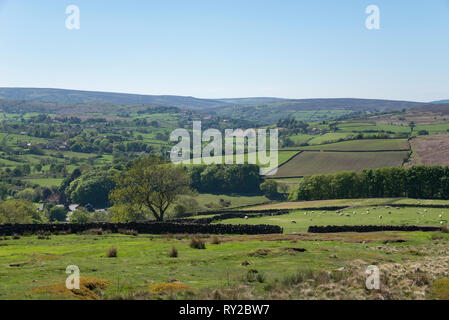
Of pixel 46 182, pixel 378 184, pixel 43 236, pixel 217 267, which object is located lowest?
pixel 46 182

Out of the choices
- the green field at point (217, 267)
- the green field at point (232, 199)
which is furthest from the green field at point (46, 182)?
the green field at point (217, 267)

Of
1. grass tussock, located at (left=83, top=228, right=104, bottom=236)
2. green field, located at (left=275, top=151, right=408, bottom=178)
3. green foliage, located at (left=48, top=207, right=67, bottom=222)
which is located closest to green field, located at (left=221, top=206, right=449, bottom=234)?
grass tussock, located at (left=83, top=228, right=104, bottom=236)

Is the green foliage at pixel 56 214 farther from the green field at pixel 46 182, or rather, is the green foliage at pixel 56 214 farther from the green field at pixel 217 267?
the green field at pixel 217 267

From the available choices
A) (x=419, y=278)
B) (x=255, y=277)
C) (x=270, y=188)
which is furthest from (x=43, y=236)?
(x=270, y=188)

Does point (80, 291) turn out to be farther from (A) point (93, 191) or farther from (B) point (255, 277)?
(A) point (93, 191)

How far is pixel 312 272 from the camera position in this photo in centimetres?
2245

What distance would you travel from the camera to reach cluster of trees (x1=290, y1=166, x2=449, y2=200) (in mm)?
93125

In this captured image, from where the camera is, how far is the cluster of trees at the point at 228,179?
476ft

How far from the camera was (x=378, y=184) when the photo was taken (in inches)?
3875

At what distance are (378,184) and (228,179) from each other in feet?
184

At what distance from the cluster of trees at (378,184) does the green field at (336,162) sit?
127 feet

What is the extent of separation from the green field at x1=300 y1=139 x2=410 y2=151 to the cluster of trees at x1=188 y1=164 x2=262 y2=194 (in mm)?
45351

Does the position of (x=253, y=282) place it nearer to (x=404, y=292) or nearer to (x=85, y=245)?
(x=404, y=292)

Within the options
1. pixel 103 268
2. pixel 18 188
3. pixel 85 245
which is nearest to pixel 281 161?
pixel 18 188
